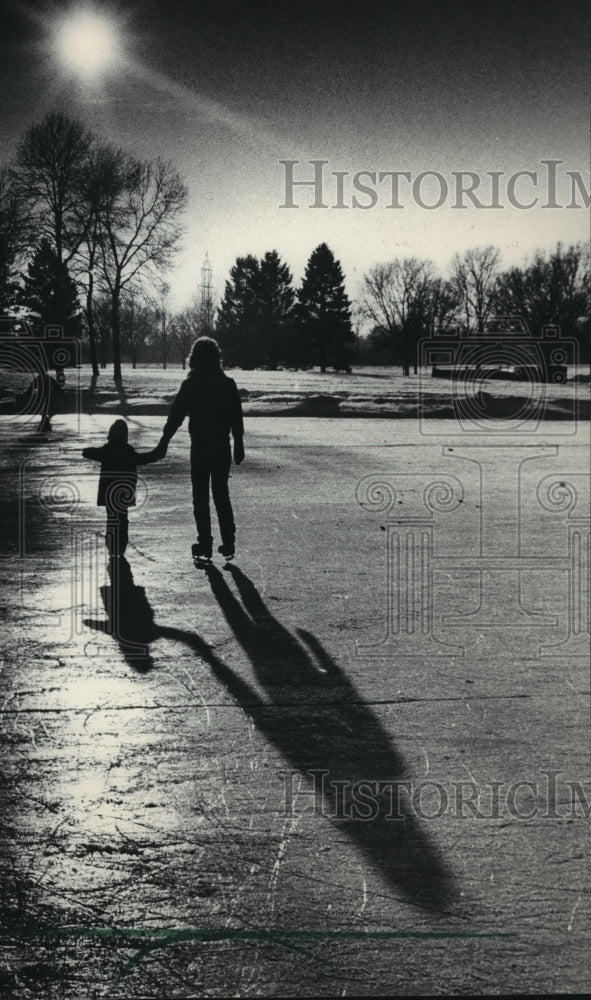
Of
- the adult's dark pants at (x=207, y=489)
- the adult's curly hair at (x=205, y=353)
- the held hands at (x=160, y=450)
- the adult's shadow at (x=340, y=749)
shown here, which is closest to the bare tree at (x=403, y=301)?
the adult's curly hair at (x=205, y=353)

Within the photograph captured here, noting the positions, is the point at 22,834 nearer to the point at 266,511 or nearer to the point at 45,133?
the point at 45,133

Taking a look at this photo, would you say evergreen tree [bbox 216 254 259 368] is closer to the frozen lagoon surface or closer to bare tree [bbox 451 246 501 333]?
the frozen lagoon surface

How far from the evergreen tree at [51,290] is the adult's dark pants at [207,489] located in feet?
3.15

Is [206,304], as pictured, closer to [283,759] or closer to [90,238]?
[90,238]

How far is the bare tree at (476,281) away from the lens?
4.32 metres

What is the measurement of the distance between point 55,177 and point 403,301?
169cm

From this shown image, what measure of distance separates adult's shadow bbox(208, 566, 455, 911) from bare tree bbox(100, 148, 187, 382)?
1.28 meters

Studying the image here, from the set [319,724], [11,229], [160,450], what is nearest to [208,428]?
[160,450]

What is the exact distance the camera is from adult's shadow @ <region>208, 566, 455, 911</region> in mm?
2014

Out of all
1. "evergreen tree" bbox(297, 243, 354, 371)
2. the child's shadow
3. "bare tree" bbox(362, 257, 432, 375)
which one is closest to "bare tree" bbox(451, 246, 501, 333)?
"bare tree" bbox(362, 257, 432, 375)

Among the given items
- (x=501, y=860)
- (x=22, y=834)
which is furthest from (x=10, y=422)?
(x=501, y=860)

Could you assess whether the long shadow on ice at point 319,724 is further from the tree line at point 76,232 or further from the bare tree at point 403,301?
the bare tree at point 403,301

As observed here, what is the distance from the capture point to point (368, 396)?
191 inches

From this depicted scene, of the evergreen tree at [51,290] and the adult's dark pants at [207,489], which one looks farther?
the adult's dark pants at [207,489]
